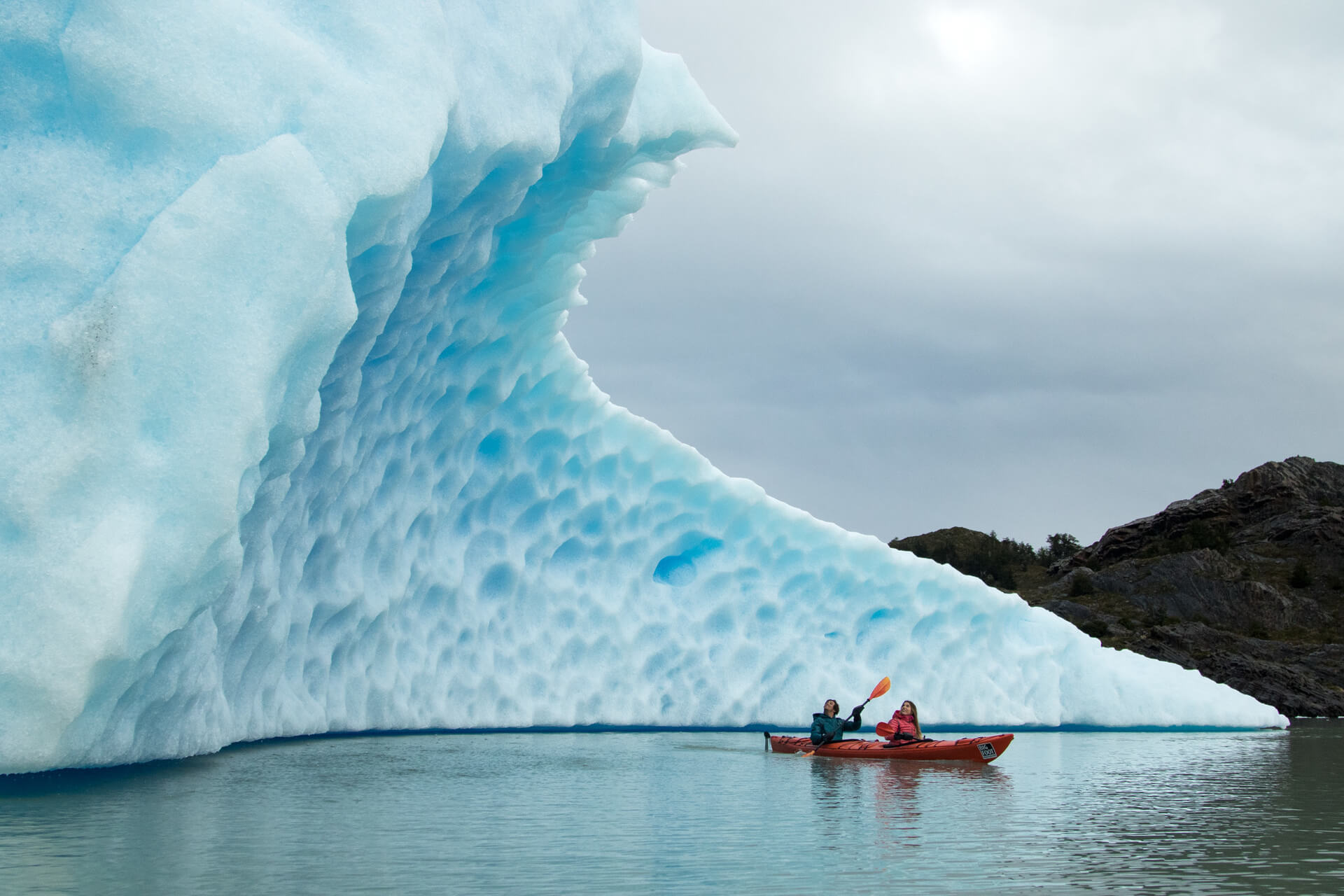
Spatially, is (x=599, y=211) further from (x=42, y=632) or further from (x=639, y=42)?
(x=42, y=632)

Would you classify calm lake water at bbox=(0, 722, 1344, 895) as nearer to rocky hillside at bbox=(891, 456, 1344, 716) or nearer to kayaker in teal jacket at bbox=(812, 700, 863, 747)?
kayaker in teal jacket at bbox=(812, 700, 863, 747)

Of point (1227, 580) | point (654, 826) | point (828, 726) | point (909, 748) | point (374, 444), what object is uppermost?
point (1227, 580)

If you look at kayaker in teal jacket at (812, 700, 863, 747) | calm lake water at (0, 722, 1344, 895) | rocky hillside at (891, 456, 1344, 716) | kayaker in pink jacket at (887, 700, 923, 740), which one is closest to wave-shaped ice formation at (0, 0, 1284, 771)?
calm lake water at (0, 722, 1344, 895)

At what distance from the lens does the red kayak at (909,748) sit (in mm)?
11180

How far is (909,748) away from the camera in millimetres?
11852

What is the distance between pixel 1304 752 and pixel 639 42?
10.7m

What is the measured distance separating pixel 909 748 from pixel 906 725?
0.39 m

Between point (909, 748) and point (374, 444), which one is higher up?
point (374, 444)

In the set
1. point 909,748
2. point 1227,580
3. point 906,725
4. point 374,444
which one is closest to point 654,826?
point 909,748

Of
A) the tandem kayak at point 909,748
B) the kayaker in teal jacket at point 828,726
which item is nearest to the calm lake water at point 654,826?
the tandem kayak at point 909,748

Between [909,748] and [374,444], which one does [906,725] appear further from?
[374,444]

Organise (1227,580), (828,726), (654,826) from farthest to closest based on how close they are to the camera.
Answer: (1227,580), (828,726), (654,826)

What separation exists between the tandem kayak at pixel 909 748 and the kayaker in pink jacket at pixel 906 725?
0.12 m

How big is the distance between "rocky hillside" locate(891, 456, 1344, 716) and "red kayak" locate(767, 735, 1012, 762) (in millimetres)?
16663
